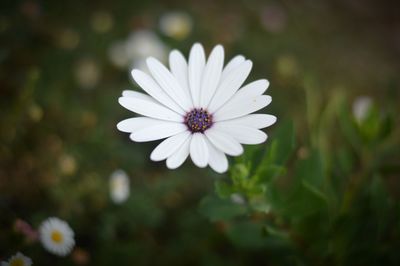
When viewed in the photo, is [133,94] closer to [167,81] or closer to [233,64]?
[167,81]

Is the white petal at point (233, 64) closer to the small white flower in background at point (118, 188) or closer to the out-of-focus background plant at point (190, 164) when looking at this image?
the out-of-focus background plant at point (190, 164)

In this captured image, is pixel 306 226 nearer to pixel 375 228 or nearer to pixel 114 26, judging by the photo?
pixel 375 228

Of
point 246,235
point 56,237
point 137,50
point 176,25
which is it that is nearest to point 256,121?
point 246,235

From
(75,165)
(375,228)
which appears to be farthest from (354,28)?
(75,165)

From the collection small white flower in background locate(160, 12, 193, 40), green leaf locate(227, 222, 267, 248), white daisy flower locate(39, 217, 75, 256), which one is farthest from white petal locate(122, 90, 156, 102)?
small white flower in background locate(160, 12, 193, 40)

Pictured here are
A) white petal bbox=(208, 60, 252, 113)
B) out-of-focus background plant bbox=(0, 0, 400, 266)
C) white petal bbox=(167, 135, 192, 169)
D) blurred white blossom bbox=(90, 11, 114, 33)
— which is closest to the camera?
white petal bbox=(167, 135, 192, 169)

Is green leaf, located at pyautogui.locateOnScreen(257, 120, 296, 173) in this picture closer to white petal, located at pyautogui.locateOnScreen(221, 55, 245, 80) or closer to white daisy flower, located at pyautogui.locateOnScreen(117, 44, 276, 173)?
white daisy flower, located at pyautogui.locateOnScreen(117, 44, 276, 173)

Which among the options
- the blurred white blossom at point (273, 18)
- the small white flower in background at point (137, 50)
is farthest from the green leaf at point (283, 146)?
the blurred white blossom at point (273, 18)

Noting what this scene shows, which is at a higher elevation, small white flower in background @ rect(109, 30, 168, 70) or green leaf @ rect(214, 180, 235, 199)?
small white flower in background @ rect(109, 30, 168, 70)

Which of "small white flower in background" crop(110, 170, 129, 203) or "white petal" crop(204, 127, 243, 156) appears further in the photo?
"small white flower in background" crop(110, 170, 129, 203)
